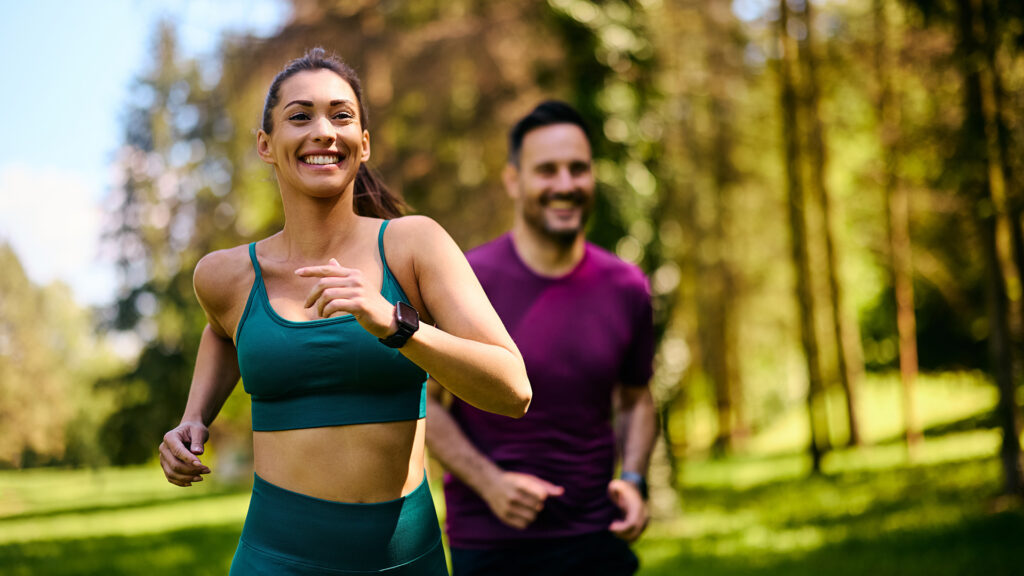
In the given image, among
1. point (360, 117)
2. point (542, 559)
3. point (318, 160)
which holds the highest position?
point (360, 117)

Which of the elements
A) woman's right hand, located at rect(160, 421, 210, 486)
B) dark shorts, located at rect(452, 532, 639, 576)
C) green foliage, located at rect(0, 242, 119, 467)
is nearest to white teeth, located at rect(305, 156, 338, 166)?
woman's right hand, located at rect(160, 421, 210, 486)

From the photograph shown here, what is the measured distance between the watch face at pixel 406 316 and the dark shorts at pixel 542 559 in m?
2.04

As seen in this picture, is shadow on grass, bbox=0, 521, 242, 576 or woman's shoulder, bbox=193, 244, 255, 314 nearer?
woman's shoulder, bbox=193, 244, 255, 314

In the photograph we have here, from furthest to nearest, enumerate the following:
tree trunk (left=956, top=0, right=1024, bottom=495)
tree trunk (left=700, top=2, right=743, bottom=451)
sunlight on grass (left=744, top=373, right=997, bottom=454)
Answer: sunlight on grass (left=744, top=373, right=997, bottom=454) < tree trunk (left=700, top=2, right=743, bottom=451) < tree trunk (left=956, top=0, right=1024, bottom=495)

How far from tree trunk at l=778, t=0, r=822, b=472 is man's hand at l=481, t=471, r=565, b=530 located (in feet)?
51.0

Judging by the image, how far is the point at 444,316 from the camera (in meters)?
2.33

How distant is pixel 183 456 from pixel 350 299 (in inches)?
30.3

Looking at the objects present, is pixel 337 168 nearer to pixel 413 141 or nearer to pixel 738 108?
pixel 413 141

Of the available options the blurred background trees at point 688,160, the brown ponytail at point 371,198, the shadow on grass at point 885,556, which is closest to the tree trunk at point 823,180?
the blurred background trees at point 688,160

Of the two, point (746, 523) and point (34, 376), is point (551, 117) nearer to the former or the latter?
point (34, 376)

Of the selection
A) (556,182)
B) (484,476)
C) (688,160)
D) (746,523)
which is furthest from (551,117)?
(688,160)

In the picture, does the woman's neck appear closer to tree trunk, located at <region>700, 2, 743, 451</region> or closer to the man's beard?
the man's beard

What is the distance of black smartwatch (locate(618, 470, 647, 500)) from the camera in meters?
3.98

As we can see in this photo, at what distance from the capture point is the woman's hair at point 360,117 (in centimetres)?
251
